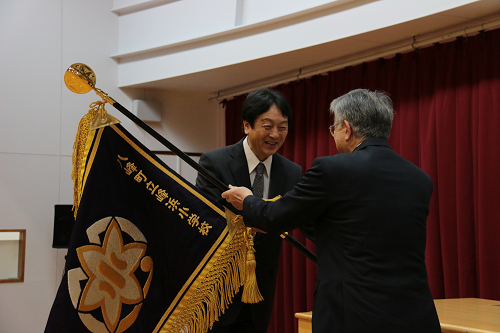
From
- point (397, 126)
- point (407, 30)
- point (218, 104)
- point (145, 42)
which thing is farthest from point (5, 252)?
point (407, 30)

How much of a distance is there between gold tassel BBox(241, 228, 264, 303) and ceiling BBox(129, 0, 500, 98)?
203cm

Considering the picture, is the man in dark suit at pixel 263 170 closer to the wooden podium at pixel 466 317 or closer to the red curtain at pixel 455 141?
the wooden podium at pixel 466 317

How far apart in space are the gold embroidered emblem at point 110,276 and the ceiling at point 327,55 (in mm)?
2314

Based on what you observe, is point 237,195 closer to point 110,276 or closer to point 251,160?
point 251,160

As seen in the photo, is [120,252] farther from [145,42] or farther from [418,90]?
[145,42]

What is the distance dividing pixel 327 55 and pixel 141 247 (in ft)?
8.61

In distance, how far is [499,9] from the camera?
314cm

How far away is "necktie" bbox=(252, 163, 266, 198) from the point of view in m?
2.36

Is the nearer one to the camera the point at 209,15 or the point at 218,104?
the point at 209,15

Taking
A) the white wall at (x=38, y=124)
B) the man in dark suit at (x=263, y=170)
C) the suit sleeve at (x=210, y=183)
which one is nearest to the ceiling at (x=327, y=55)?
the white wall at (x=38, y=124)

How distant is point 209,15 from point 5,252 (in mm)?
2748

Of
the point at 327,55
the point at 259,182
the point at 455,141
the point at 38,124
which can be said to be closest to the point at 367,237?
the point at 259,182

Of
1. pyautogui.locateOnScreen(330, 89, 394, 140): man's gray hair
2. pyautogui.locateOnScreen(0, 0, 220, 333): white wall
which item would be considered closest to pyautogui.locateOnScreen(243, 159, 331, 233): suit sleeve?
pyautogui.locateOnScreen(330, 89, 394, 140): man's gray hair

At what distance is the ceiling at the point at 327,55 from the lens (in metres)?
3.27
